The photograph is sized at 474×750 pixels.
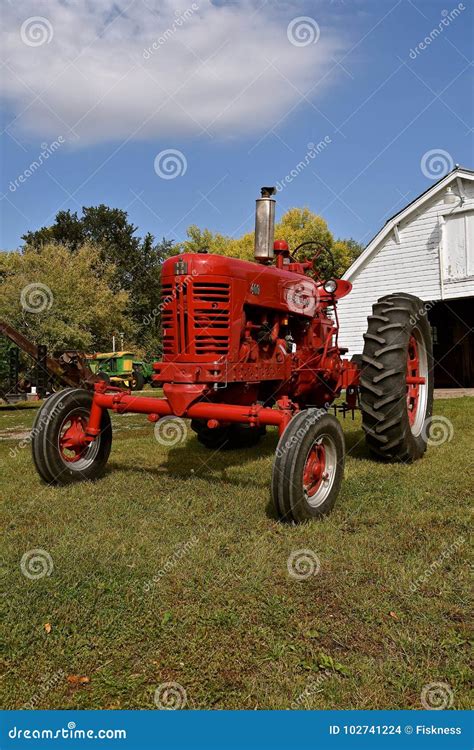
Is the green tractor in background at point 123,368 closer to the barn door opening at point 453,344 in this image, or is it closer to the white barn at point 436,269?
the white barn at point 436,269

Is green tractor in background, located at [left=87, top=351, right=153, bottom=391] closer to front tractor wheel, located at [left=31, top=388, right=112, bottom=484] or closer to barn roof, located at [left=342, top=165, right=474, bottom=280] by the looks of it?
barn roof, located at [left=342, top=165, right=474, bottom=280]

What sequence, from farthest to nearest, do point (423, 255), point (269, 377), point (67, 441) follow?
point (423, 255), point (67, 441), point (269, 377)

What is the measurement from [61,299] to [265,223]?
23.9m

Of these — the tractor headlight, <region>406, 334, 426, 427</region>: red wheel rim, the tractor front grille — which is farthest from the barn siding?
the tractor front grille

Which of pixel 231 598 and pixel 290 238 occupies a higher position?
pixel 290 238

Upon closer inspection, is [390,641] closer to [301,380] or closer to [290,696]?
[290,696]

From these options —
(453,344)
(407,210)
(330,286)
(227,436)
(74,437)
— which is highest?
(407,210)


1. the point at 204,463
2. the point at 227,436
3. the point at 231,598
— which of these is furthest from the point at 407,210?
the point at 231,598

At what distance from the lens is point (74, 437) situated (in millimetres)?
5719

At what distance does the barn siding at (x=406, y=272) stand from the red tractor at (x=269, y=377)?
10.1 metres

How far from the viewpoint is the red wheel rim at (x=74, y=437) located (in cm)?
569

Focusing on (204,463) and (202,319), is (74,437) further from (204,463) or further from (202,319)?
(202,319)

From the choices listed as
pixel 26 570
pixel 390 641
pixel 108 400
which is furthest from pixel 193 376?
pixel 390 641

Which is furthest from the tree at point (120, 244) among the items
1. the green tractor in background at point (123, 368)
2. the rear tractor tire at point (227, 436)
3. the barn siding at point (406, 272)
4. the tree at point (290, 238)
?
the rear tractor tire at point (227, 436)
